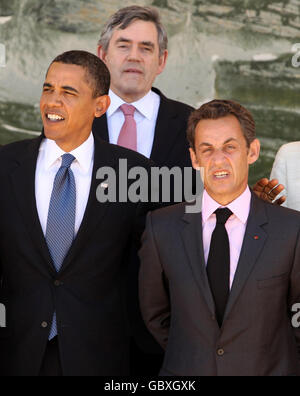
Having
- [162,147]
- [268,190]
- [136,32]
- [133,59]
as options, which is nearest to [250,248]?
[268,190]

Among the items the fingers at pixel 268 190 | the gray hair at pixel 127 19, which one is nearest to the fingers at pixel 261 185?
the fingers at pixel 268 190

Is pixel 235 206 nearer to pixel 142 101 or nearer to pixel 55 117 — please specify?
pixel 55 117

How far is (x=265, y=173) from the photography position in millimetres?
5039

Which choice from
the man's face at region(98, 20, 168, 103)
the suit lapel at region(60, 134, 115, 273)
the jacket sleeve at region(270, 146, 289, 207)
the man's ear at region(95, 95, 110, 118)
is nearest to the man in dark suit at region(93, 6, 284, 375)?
the man's face at region(98, 20, 168, 103)

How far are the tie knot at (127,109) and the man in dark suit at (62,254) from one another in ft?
2.51

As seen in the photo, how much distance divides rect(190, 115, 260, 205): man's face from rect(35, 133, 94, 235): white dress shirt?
39cm

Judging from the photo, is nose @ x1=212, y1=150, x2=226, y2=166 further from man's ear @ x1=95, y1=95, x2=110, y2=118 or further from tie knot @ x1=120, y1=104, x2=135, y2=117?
tie knot @ x1=120, y1=104, x2=135, y2=117

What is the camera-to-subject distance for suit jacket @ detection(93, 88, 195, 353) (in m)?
3.57

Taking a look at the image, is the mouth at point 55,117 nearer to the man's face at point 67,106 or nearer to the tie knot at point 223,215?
the man's face at point 67,106

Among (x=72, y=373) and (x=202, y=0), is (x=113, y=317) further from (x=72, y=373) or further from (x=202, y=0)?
(x=202, y=0)

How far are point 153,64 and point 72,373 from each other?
1.67 meters

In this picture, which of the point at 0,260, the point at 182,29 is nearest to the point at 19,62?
the point at 182,29

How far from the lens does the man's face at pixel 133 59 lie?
3.99 meters
